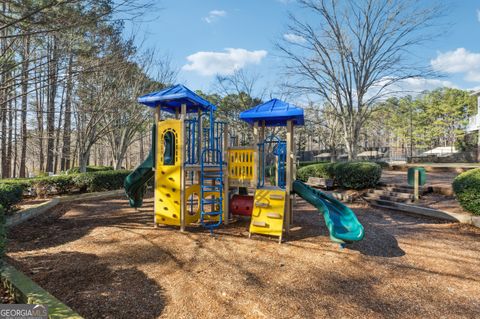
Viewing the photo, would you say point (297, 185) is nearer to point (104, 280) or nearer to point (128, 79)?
point (104, 280)

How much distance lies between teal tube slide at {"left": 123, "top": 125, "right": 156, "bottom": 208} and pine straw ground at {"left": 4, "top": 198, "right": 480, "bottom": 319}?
1.01 meters

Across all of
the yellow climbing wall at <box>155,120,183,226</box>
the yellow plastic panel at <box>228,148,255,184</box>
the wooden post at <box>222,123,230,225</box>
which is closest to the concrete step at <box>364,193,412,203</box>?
the yellow plastic panel at <box>228,148,255,184</box>

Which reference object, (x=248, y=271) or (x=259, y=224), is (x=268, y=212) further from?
(x=248, y=271)

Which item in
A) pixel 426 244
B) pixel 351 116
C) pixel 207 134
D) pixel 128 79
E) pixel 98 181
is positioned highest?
pixel 128 79

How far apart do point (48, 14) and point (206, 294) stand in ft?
17.5

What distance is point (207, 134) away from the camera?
7.35 metres

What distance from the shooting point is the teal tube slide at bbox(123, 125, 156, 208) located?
6.47 meters

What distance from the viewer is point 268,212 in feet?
17.9

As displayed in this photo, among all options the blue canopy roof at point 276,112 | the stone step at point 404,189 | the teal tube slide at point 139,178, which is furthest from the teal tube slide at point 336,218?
the stone step at point 404,189

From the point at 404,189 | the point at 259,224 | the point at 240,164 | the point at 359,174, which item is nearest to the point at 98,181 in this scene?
the point at 240,164

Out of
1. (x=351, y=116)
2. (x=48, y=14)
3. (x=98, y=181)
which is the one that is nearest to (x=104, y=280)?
(x=48, y=14)

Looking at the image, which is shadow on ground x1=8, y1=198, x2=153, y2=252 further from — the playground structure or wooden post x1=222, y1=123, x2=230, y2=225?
wooden post x1=222, y1=123, x2=230, y2=225

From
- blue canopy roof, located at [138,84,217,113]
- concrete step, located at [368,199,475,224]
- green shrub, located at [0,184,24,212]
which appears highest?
blue canopy roof, located at [138,84,217,113]

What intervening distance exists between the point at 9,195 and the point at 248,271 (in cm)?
609
